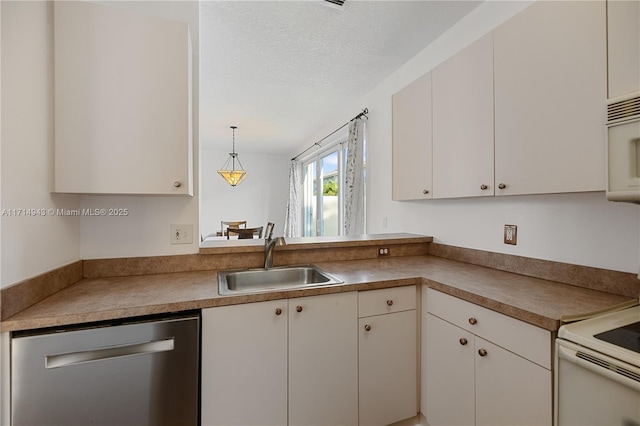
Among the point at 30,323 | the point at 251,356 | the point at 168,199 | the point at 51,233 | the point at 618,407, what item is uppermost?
the point at 168,199

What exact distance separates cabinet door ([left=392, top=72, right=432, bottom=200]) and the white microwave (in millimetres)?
934

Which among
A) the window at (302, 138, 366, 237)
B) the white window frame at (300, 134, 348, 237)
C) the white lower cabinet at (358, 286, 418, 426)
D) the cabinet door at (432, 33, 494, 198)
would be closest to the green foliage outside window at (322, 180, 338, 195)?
the window at (302, 138, 366, 237)

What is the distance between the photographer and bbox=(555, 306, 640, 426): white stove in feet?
2.31

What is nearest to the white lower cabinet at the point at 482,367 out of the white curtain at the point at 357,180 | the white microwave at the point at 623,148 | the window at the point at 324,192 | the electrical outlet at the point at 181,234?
the white microwave at the point at 623,148

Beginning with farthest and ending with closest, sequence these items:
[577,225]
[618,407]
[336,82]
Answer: [336,82], [577,225], [618,407]

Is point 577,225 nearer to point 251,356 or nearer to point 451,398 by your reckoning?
point 451,398

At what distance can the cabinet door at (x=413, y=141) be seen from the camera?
72.0 inches

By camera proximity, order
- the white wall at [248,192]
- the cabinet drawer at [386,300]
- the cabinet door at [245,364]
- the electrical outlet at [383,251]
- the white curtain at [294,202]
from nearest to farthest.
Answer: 1. the cabinet door at [245,364]
2. the cabinet drawer at [386,300]
3. the electrical outlet at [383,251]
4. the white curtain at [294,202]
5. the white wall at [248,192]

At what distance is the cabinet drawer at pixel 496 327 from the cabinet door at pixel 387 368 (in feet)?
0.64

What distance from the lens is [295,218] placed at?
612 cm

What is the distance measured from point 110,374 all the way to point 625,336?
5.52 ft

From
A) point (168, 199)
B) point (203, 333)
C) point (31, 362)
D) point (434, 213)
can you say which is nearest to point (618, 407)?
point (203, 333)

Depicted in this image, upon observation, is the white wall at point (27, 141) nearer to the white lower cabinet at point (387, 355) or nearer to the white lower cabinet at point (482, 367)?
the white lower cabinet at point (387, 355)

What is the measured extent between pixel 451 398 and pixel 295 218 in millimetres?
5011
